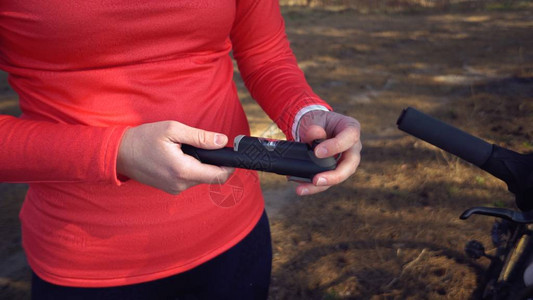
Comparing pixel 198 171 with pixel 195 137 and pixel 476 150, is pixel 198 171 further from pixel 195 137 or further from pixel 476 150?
pixel 476 150

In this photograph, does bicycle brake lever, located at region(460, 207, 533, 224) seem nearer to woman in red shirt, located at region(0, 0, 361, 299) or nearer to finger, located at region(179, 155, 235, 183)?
woman in red shirt, located at region(0, 0, 361, 299)

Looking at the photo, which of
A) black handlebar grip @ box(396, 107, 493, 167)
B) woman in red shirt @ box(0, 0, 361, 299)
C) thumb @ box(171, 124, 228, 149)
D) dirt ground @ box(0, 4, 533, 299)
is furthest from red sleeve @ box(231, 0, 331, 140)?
dirt ground @ box(0, 4, 533, 299)

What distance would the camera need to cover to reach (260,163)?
1054mm

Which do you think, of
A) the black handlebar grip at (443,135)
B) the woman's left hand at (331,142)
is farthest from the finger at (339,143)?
the black handlebar grip at (443,135)

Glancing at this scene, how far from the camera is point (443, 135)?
1.22 m

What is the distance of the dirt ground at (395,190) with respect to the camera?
279 centimetres

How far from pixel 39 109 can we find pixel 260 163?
59 cm

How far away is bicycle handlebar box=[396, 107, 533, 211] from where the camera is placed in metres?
1.20

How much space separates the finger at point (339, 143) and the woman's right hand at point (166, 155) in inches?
9.5

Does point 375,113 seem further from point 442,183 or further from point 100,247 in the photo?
point 100,247

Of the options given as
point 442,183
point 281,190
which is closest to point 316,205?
point 281,190

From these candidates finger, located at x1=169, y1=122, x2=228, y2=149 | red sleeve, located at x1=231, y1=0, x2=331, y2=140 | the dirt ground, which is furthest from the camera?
the dirt ground

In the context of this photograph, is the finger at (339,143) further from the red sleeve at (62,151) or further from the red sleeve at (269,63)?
the red sleeve at (62,151)

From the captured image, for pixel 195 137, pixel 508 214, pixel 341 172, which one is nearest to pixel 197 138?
pixel 195 137
